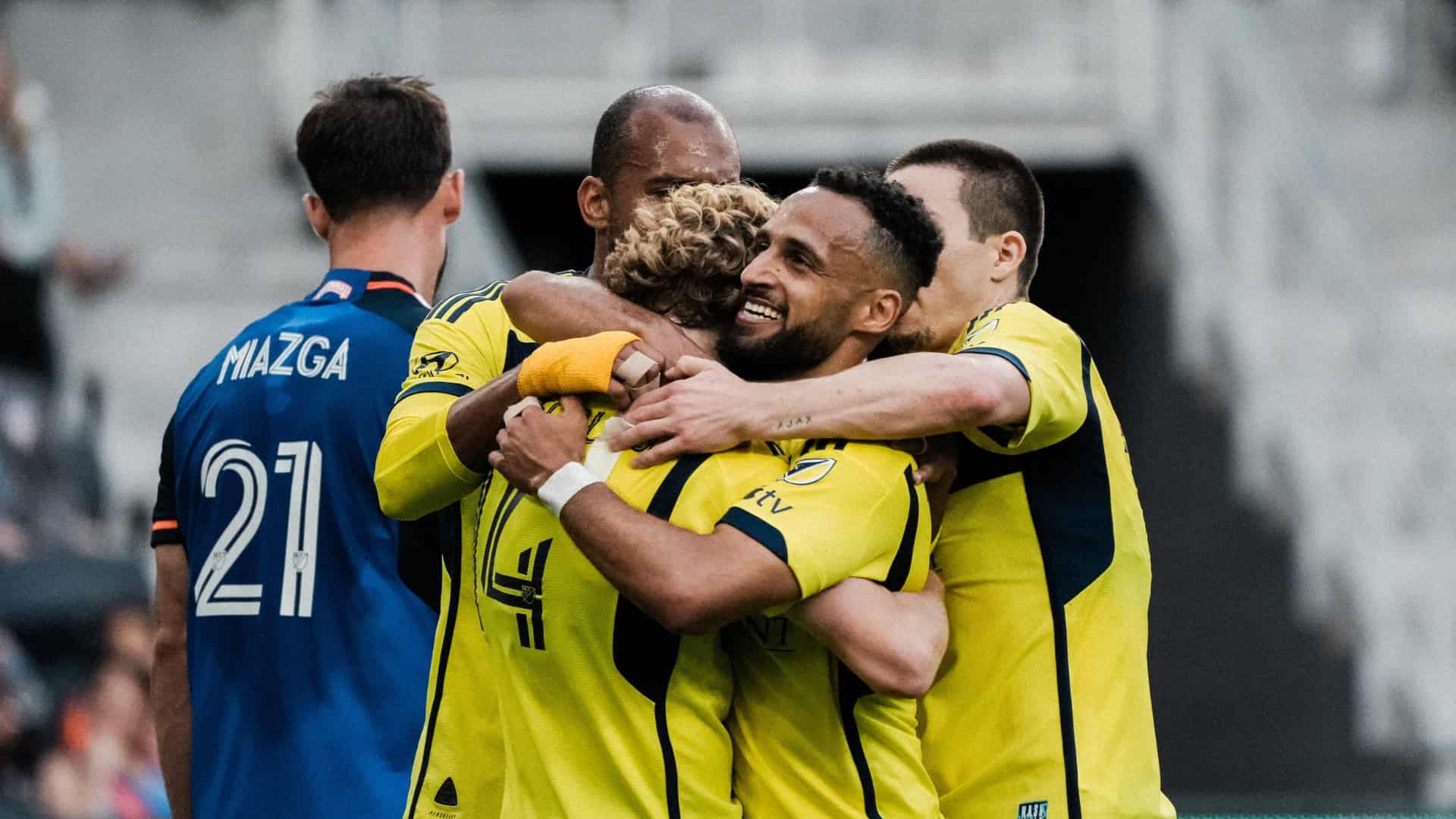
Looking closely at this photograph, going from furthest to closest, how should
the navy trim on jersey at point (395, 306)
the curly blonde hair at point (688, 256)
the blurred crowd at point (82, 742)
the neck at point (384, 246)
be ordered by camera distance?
1. the blurred crowd at point (82, 742)
2. the neck at point (384, 246)
3. the navy trim on jersey at point (395, 306)
4. the curly blonde hair at point (688, 256)

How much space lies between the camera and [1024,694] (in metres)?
3.35

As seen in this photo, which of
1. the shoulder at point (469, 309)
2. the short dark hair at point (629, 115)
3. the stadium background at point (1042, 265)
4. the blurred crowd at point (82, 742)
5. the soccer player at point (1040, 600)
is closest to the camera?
the soccer player at point (1040, 600)

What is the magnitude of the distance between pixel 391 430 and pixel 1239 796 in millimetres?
10248

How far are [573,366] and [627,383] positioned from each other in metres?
0.10

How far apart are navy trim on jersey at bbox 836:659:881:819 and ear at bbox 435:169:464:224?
1756 millimetres

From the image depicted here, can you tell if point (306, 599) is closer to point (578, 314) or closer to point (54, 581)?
point (578, 314)

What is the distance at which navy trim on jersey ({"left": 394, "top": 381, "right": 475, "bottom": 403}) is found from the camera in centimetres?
336

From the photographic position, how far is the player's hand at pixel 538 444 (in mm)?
2971

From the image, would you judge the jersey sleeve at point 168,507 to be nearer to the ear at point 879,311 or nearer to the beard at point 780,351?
the beard at point 780,351

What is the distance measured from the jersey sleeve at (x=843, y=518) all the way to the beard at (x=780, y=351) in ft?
0.58

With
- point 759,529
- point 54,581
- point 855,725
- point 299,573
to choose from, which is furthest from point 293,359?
point 54,581

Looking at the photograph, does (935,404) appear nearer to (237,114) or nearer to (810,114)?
(810,114)

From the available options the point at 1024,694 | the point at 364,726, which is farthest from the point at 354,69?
the point at 1024,694

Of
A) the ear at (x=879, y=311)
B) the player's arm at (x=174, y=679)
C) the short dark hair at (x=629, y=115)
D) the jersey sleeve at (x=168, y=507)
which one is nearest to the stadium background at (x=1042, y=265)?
the player's arm at (x=174, y=679)
